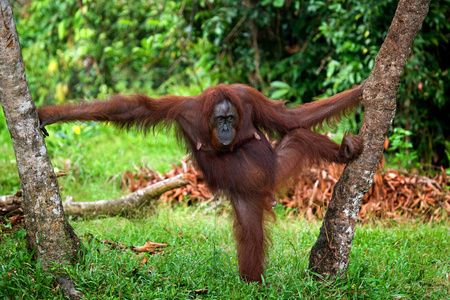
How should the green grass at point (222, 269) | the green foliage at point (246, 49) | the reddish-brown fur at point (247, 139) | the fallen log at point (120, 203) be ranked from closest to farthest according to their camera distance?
the green grass at point (222, 269) → the reddish-brown fur at point (247, 139) → the fallen log at point (120, 203) → the green foliage at point (246, 49)

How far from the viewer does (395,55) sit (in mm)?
2682

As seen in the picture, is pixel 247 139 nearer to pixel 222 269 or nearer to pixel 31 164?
pixel 222 269

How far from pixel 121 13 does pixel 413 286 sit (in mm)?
7758

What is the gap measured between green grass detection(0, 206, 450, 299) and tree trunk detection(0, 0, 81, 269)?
0.13m

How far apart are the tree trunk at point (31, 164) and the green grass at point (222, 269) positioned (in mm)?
134

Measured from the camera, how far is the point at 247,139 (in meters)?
3.40

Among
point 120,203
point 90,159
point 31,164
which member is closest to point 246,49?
point 90,159

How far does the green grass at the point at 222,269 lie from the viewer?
2846 mm

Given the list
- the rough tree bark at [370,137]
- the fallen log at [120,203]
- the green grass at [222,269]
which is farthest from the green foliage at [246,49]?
the rough tree bark at [370,137]

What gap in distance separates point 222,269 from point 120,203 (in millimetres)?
1639

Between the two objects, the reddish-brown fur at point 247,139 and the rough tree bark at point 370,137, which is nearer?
the rough tree bark at point 370,137

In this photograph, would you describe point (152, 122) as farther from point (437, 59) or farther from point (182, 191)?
point (437, 59)

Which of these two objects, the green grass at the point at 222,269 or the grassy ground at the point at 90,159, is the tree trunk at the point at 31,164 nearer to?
the green grass at the point at 222,269

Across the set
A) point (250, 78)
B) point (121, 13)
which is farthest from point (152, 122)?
point (121, 13)
